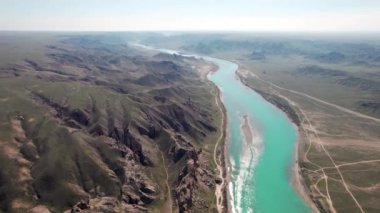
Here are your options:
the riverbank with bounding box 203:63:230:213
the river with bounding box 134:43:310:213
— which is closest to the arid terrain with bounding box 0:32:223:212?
the riverbank with bounding box 203:63:230:213

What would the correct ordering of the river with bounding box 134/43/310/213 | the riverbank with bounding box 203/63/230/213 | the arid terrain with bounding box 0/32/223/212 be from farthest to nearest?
the river with bounding box 134/43/310/213, the riverbank with bounding box 203/63/230/213, the arid terrain with bounding box 0/32/223/212

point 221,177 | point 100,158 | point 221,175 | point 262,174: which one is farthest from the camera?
point 262,174

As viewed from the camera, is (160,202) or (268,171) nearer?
(160,202)

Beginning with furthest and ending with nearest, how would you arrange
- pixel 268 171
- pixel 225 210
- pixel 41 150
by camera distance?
pixel 268 171
pixel 41 150
pixel 225 210

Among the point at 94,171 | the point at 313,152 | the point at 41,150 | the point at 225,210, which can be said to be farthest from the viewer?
the point at 313,152

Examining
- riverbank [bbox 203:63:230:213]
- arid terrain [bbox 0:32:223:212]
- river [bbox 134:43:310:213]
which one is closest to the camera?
arid terrain [bbox 0:32:223:212]

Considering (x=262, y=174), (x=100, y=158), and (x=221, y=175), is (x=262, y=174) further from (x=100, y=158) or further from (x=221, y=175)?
(x=100, y=158)

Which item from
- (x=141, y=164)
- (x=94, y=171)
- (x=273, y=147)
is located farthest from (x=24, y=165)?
(x=273, y=147)

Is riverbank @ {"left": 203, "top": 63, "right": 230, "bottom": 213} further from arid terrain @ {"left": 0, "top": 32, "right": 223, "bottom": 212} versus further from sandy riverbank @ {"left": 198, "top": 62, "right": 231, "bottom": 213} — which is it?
arid terrain @ {"left": 0, "top": 32, "right": 223, "bottom": 212}

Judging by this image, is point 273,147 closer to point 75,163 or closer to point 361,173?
point 361,173

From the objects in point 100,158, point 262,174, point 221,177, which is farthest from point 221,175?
point 100,158

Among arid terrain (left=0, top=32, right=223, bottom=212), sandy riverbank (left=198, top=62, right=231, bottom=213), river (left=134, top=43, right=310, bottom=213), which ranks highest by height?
arid terrain (left=0, top=32, right=223, bottom=212)
